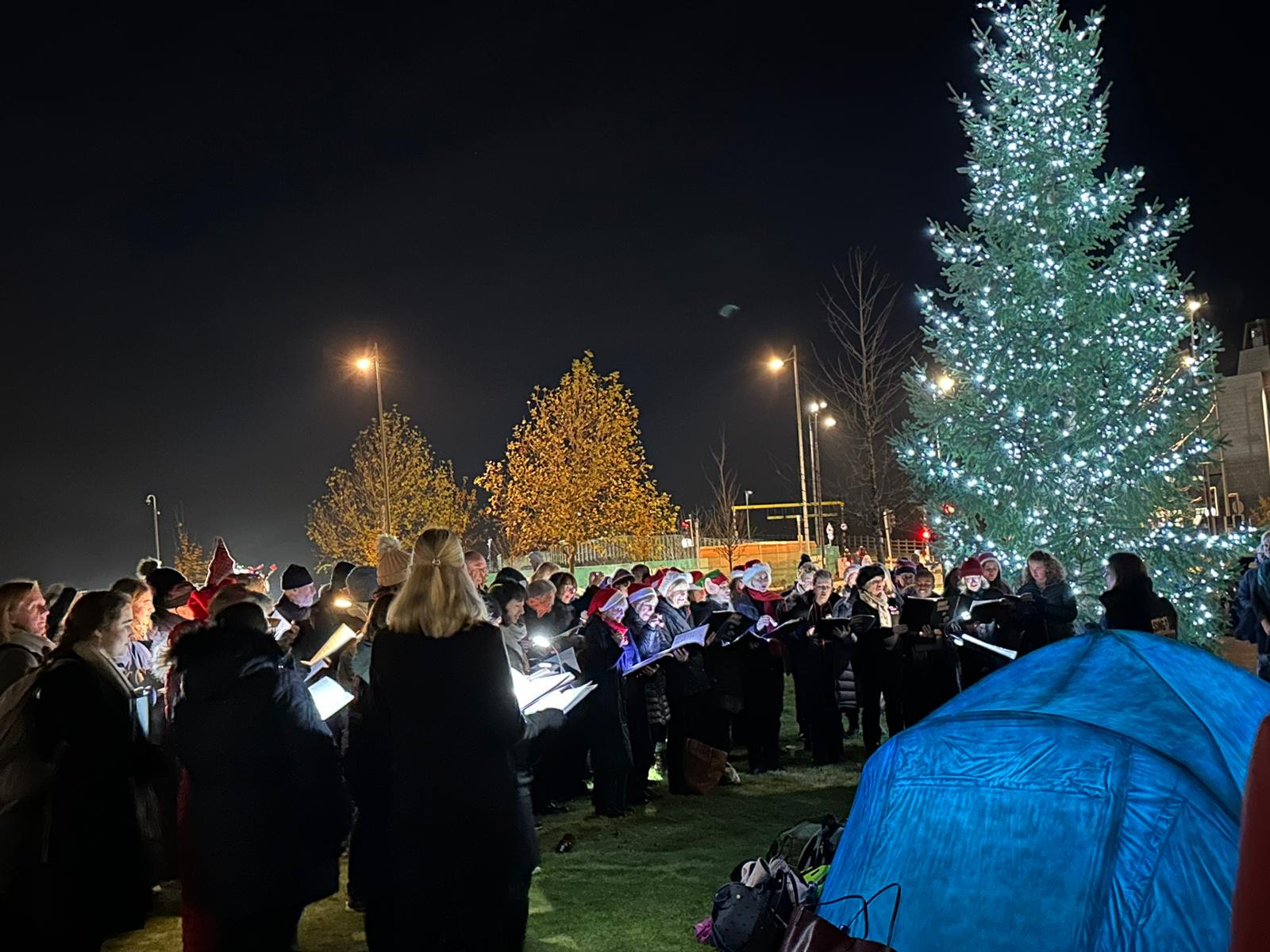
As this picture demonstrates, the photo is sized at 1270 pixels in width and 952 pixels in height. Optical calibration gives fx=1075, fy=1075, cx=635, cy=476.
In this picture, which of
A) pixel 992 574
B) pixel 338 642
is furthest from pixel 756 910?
pixel 992 574

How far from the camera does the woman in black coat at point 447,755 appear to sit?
4.80 meters

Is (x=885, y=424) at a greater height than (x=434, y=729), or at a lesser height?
greater

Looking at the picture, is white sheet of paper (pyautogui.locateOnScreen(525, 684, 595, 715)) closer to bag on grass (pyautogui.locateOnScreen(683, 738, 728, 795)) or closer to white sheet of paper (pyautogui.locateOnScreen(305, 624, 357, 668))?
white sheet of paper (pyautogui.locateOnScreen(305, 624, 357, 668))

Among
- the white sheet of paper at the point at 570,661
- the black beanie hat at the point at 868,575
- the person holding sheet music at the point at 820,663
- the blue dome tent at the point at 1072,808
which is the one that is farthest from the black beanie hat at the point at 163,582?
the black beanie hat at the point at 868,575

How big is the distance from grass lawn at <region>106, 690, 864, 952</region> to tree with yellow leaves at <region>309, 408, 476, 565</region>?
35.6m

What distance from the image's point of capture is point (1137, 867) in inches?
168

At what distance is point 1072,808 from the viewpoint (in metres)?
4.46

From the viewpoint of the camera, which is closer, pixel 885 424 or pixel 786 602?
pixel 786 602

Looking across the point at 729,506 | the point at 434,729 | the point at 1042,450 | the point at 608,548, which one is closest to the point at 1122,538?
the point at 1042,450

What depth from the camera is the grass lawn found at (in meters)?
6.50

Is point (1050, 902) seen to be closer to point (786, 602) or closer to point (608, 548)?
point (786, 602)

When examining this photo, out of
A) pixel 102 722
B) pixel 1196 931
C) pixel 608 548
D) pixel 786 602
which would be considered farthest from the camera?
pixel 608 548

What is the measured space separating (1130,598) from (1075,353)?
7.37 meters

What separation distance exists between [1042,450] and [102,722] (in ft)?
44.8
